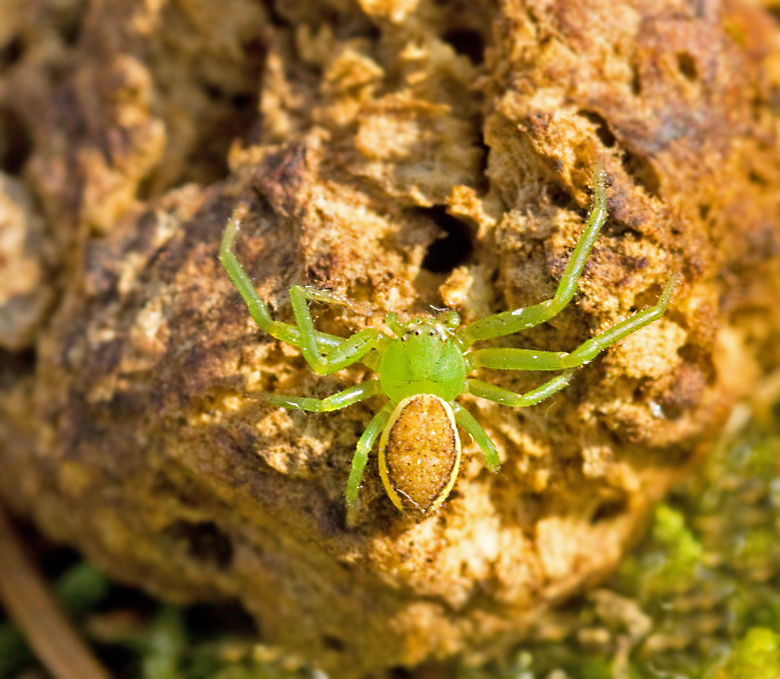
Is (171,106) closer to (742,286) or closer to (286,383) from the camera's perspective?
(286,383)

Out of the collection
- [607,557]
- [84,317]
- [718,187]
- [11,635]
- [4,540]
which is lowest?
[11,635]

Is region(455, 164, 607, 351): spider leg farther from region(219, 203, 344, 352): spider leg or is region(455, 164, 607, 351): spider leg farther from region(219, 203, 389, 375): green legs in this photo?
region(219, 203, 344, 352): spider leg

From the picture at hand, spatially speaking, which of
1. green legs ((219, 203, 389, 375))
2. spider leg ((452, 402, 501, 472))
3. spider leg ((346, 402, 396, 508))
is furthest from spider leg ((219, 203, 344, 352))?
spider leg ((452, 402, 501, 472))

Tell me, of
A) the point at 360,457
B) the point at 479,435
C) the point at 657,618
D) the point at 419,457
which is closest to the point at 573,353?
the point at 479,435

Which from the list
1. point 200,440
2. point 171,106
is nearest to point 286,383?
point 200,440

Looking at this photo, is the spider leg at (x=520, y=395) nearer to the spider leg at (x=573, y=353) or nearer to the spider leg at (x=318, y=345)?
the spider leg at (x=573, y=353)

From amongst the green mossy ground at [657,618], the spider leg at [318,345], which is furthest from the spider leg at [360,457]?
the green mossy ground at [657,618]

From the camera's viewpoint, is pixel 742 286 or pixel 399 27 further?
pixel 742 286
